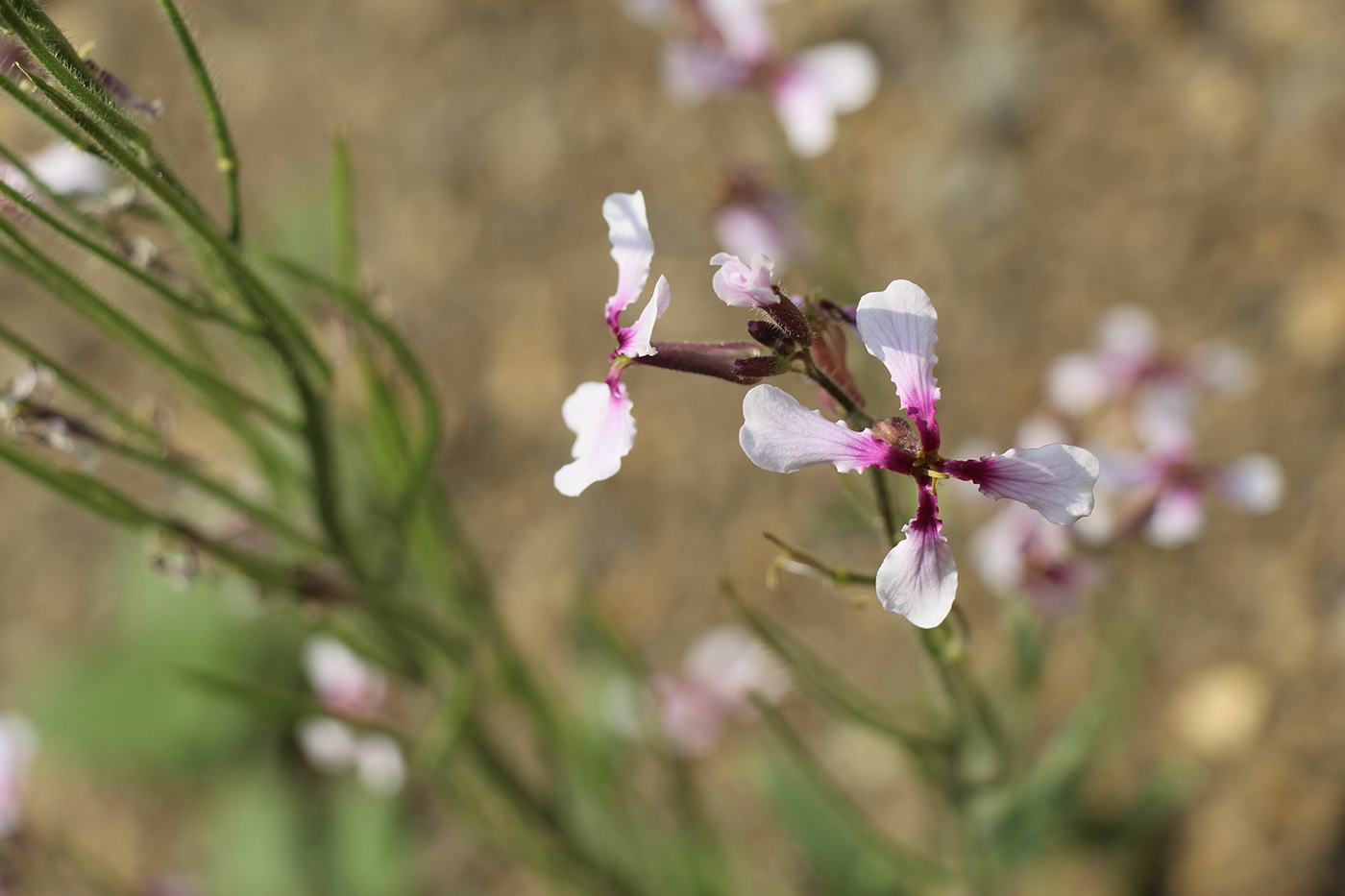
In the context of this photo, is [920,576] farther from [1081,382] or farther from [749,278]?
[1081,382]

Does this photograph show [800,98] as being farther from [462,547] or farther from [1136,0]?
[1136,0]

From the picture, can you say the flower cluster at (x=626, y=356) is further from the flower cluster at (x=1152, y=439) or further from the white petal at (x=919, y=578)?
the flower cluster at (x=1152, y=439)

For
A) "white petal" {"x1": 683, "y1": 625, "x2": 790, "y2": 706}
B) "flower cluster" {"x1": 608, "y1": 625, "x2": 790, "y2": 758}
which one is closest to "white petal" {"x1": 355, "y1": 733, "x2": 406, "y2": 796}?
"flower cluster" {"x1": 608, "y1": 625, "x2": 790, "y2": 758}

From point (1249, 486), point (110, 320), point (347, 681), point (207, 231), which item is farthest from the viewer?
point (347, 681)

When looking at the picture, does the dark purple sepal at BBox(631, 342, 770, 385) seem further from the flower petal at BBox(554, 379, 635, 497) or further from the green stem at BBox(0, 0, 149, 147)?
the green stem at BBox(0, 0, 149, 147)

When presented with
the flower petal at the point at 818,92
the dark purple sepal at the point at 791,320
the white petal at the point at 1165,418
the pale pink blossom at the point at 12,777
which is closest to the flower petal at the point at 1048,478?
the dark purple sepal at the point at 791,320

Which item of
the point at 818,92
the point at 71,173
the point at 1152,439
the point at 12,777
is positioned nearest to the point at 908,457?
the point at 1152,439
